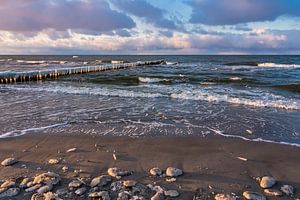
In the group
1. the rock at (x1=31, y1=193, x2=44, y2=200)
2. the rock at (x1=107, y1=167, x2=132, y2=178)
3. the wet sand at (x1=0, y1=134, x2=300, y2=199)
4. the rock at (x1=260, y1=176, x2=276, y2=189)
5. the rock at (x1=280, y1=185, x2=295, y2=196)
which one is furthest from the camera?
the rock at (x1=107, y1=167, x2=132, y2=178)

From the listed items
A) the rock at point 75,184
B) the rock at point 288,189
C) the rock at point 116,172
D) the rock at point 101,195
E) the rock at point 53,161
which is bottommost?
the rock at point 53,161

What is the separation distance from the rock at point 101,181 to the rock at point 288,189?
124 inches

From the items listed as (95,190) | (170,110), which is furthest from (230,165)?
(170,110)

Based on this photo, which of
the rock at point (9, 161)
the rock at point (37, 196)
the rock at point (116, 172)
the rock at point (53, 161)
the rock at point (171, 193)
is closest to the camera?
the rock at point (37, 196)

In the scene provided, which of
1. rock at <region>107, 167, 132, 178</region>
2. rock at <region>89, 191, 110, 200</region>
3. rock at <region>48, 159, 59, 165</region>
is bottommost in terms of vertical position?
rock at <region>48, 159, 59, 165</region>

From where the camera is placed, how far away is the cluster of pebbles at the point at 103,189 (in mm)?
4988

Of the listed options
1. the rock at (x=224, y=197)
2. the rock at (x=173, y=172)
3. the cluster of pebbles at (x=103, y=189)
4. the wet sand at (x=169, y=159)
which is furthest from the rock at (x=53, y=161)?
the rock at (x=224, y=197)

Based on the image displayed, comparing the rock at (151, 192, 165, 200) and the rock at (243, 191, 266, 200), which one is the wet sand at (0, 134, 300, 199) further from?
the rock at (151, 192, 165, 200)

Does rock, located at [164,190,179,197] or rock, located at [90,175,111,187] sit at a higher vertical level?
rock, located at [90,175,111,187]

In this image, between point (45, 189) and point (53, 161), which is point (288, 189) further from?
point (53, 161)

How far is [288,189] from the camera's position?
17.6 ft

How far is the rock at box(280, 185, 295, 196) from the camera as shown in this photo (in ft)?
17.1

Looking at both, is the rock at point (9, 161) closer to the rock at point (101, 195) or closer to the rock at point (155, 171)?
the rock at point (101, 195)

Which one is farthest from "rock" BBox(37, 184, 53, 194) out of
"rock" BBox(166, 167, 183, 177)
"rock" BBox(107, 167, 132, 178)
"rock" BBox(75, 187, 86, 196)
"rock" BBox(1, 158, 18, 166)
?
"rock" BBox(166, 167, 183, 177)
